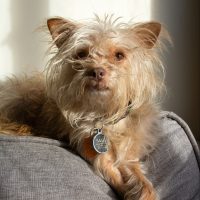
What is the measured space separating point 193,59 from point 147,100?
957mm

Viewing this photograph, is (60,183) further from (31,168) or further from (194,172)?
(194,172)

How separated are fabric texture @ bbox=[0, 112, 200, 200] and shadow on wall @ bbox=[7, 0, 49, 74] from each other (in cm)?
65

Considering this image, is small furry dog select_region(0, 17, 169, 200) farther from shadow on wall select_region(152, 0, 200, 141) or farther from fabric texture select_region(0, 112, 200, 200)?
shadow on wall select_region(152, 0, 200, 141)

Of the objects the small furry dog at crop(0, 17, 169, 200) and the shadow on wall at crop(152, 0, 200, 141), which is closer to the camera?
the small furry dog at crop(0, 17, 169, 200)

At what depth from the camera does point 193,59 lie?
2.57 m

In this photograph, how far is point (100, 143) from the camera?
5.16 feet

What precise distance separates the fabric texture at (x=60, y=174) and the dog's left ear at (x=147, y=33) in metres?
0.39

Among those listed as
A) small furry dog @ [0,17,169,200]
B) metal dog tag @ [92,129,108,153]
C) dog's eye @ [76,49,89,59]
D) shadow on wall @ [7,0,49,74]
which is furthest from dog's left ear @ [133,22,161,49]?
shadow on wall @ [7,0,49,74]

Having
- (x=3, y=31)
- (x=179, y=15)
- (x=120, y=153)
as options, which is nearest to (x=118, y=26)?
(x=120, y=153)

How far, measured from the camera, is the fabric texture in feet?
4.42

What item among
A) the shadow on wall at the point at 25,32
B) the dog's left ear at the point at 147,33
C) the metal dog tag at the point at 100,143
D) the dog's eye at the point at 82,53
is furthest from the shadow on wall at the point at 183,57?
the metal dog tag at the point at 100,143

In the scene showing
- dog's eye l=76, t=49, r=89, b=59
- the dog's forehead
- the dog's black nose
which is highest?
the dog's forehead

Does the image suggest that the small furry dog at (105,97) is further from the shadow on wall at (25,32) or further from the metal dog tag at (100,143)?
the shadow on wall at (25,32)

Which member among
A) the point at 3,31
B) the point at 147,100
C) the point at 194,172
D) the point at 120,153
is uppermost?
the point at 3,31
